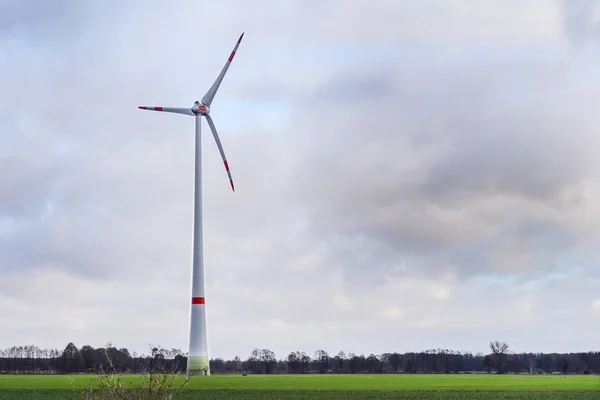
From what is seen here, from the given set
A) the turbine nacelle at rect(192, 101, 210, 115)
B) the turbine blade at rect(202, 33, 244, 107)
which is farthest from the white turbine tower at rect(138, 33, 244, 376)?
the turbine nacelle at rect(192, 101, 210, 115)

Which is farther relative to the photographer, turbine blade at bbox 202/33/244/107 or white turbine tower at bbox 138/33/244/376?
turbine blade at bbox 202/33/244/107

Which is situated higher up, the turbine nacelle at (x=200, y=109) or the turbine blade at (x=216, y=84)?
the turbine blade at (x=216, y=84)

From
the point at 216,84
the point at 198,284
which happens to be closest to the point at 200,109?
the point at 216,84

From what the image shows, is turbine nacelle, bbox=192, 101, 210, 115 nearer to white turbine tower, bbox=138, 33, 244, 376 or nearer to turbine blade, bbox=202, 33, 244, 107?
turbine blade, bbox=202, 33, 244, 107

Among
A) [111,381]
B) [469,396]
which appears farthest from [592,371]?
[111,381]

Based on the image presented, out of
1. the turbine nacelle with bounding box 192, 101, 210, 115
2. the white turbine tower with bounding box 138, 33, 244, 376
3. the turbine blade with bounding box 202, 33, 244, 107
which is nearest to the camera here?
the white turbine tower with bounding box 138, 33, 244, 376

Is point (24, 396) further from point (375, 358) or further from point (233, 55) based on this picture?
point (375, 358)

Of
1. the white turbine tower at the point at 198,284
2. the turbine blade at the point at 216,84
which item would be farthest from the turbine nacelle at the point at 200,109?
the white turbine tower at the point at 198,284

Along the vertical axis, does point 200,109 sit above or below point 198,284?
above

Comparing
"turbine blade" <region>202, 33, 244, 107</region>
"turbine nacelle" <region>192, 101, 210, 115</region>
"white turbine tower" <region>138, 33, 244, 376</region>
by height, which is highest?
"turbine blade" <region>202, 33, 244, 107</region>

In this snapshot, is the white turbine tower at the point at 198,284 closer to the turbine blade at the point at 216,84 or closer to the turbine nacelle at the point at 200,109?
the turbine blade at the point at 216,84

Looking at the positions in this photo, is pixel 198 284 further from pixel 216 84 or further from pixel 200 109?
pixel 216 84

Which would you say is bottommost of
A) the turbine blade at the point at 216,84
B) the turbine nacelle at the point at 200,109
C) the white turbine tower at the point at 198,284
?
the white turbine tower at the point at 198,284

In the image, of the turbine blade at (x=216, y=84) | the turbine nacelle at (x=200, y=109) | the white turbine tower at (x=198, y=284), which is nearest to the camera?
the white turbine tower at (x=198, y=284)
